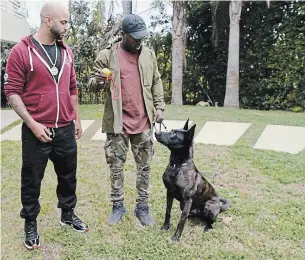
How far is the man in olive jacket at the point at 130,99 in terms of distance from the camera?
2932 mm

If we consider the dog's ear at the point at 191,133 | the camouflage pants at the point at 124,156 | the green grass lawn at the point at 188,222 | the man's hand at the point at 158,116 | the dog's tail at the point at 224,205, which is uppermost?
the man's hand at the point at 158,116

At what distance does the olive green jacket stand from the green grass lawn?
934 mm

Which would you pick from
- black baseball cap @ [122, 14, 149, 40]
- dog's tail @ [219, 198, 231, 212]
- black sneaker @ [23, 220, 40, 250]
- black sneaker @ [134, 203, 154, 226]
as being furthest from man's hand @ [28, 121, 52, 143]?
dog's tail @ [219, 198, 231, 212]

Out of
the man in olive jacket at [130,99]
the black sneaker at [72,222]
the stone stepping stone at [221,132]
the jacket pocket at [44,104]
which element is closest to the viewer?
the jacket pocket at [44,104]

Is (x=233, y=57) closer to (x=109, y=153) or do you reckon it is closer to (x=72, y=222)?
(x=109, y=153)

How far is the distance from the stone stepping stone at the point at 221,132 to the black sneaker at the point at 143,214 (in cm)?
303

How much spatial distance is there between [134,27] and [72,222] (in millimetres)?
1756

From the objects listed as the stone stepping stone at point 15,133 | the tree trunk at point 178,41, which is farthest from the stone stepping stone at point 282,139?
the tree trunk at point 178,41

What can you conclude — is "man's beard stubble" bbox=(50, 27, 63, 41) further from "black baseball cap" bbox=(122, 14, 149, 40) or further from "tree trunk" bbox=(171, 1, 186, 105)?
"tree trunk" bbox=(171, 1, 186, 105)

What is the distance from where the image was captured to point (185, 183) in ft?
9.59

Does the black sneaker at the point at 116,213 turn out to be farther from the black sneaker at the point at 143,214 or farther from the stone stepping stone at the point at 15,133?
the stone stepping stone at the point at 15,133

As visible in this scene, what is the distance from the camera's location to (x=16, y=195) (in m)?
3.95

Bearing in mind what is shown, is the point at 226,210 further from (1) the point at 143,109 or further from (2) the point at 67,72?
(2) the point at 67,72

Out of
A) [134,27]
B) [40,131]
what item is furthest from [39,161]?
[134,27]
